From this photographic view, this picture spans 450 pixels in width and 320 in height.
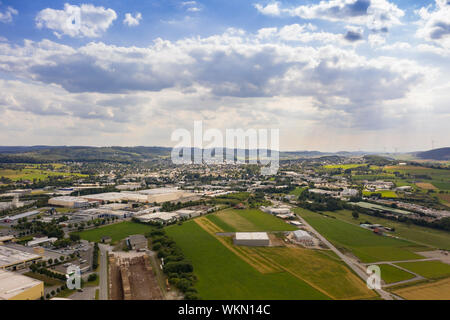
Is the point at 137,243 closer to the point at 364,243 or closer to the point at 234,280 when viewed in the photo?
the point at 234,280

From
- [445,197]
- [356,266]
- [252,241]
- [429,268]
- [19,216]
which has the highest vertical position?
[445,197]

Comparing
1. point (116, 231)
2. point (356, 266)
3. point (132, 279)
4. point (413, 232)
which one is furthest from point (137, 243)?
point (413, 232)

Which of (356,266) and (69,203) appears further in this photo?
(69,203)

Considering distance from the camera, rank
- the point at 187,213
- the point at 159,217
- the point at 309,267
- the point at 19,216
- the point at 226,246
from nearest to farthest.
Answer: the point at 309,267 → the point at 226,246 → the point at 159,217 → the point at 19,216 → the point at 187,213

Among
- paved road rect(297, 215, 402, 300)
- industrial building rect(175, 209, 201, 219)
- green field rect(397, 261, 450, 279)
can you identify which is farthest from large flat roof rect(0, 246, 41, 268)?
green field rect(397, 261, 450, 279)

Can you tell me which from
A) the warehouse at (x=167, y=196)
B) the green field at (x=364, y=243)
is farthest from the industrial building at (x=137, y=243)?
the warehouse at (x=167, y=196)

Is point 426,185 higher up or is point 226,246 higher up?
point 426,185
